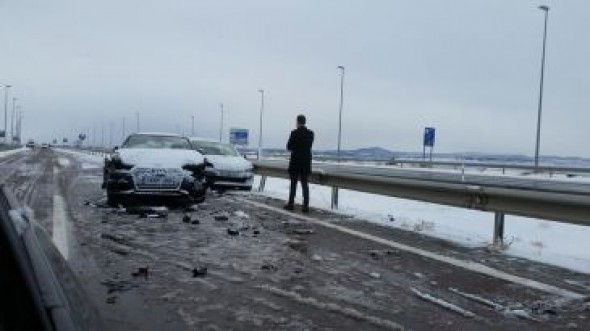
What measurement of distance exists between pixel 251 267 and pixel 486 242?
4.29m

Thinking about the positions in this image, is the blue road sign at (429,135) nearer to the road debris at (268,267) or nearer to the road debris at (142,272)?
the road debris at (268,267)

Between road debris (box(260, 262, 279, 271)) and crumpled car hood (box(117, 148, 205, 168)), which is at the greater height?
crumpled car hood (box(117, 148, 205, 168))

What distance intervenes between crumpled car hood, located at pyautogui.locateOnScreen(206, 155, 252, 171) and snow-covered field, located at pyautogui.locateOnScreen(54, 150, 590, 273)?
1.14m

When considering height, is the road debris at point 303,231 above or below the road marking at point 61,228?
above

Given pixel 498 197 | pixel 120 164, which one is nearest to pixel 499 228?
pixel 498 197

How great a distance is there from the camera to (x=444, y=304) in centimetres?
602

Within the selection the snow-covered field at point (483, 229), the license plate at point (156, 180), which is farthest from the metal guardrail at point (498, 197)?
the license plate at point (156, 180)

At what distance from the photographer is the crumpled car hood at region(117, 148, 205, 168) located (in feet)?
44.2

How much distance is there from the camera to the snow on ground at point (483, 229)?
31.4 feet

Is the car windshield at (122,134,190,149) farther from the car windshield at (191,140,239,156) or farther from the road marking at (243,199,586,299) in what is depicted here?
the road marking at (243,199,586,299)

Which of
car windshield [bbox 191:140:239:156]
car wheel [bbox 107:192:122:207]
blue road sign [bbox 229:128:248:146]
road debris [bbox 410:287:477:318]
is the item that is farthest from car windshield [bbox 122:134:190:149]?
blue road sign [bbox 229:128:248:146]

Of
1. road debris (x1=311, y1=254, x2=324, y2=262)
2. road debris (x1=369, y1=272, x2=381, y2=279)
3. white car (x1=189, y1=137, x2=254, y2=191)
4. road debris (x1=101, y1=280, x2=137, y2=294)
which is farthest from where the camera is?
white car (x1=189, y1=137, x2=254, y2=191)

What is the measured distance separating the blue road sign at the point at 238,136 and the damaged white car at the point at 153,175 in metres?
49.9

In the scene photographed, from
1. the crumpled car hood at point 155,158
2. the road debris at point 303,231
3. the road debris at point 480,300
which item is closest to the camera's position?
the road debris at point 480,300
